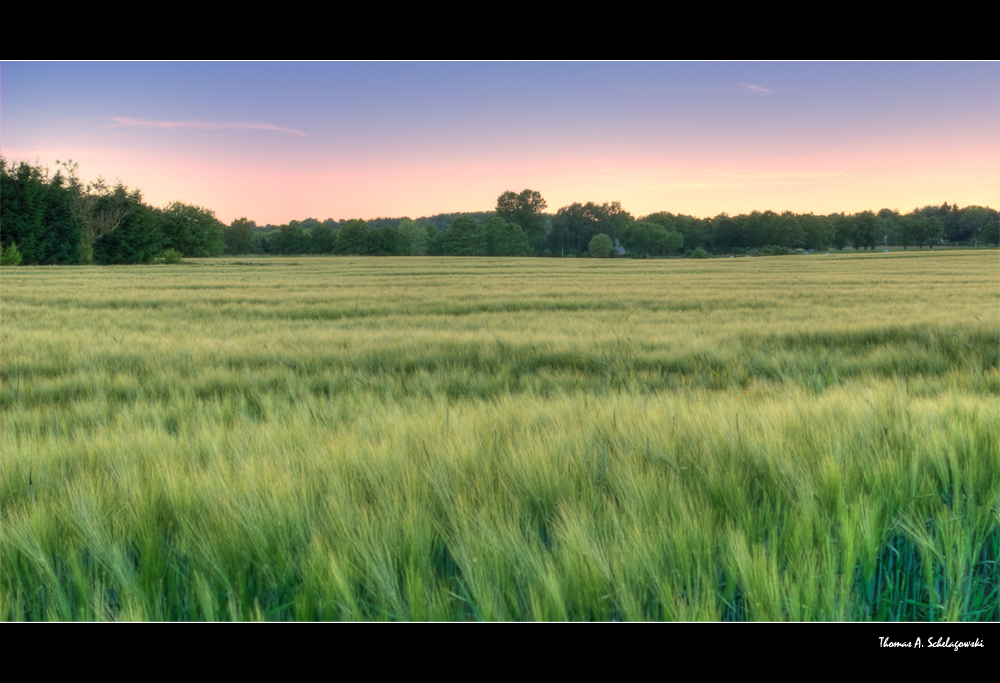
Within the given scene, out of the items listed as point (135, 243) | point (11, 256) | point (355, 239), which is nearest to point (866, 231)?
point (355, 239)

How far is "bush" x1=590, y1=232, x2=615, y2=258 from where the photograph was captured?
493 inches

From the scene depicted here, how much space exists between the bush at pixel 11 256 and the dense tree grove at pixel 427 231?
0.18 ft

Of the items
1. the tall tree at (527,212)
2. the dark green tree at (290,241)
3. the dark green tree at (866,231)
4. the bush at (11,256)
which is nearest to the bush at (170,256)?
the bush at (11,256)

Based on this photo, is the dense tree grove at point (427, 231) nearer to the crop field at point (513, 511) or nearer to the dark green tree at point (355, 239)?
the dark green tree at point (355, 239)

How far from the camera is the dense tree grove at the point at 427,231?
11.9 m

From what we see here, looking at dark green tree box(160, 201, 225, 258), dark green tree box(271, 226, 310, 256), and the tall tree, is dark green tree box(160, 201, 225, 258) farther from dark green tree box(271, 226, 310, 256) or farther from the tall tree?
the tall tree

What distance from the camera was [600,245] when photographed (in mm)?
12641

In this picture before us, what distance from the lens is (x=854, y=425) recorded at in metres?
2.07

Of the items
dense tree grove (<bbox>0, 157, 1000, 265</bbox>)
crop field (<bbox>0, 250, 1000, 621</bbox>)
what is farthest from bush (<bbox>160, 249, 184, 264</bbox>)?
crop field (<bbox>0, 250, 1000, 621</bbox>)

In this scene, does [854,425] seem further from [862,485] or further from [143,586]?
[143,586]

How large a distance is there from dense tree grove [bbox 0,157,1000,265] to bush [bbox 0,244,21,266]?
0.05 meters
